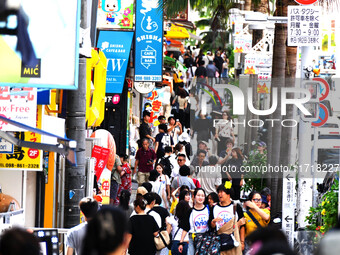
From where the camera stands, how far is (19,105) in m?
10.8

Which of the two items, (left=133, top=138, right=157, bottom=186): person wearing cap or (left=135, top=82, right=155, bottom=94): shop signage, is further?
(left=135, top=82, right=155, bottom=94): shop signage

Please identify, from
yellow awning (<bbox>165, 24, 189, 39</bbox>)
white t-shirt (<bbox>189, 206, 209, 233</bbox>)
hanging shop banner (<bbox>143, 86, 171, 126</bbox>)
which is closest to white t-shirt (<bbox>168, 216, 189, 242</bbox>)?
white t-shirt (<bbox>189, 206, 209, 233</bbox>)

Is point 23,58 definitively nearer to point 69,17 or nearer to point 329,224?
point 69,17

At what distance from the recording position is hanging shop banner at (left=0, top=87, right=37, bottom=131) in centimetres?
1076

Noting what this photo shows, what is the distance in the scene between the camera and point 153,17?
80.1 ft

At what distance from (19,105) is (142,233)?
2446 millimetres

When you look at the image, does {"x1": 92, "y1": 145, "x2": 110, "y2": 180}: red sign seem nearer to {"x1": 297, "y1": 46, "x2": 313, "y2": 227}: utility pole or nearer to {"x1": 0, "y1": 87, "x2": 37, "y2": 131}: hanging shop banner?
{"x1": 297, "y1": 46, "x2": 313, "y2": 227}: utility pole

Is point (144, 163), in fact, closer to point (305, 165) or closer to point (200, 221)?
point (305, 165)

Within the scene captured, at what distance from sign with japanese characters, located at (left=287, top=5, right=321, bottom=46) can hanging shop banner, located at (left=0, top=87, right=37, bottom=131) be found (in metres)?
6.93

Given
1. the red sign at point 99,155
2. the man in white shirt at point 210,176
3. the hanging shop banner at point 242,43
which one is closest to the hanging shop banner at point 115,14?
the man in white shirt at point 210,176

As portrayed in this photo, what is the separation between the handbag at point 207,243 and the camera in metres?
12.5

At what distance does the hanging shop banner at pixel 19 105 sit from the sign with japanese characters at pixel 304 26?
6.93 meters

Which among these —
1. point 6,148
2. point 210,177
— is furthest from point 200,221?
point 210,177

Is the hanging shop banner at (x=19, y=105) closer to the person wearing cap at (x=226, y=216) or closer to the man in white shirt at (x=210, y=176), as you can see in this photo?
the person wearing cap at (x=226, y=216)
